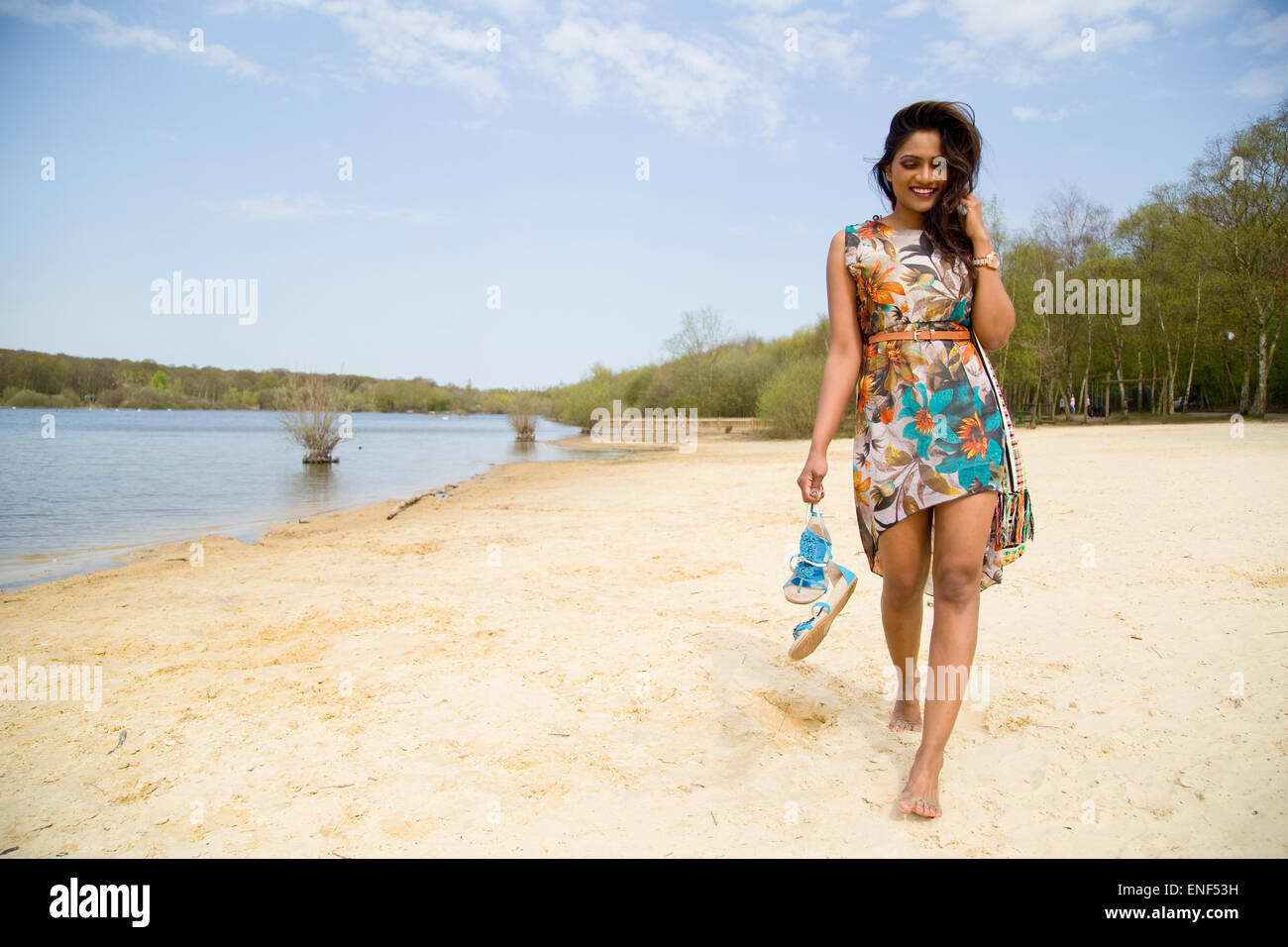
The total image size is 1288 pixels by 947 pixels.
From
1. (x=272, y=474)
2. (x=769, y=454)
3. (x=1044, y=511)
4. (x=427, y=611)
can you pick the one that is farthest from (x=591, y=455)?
(x=427, y=611)

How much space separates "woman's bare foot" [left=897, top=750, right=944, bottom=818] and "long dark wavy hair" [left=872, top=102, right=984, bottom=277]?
1.61 m

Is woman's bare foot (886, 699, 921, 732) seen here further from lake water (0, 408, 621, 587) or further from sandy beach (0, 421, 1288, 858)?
lake water (0, 408, 621, 587)

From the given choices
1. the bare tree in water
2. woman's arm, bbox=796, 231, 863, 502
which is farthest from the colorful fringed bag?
the bare tree in water

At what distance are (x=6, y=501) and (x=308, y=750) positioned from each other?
13667 millimetres

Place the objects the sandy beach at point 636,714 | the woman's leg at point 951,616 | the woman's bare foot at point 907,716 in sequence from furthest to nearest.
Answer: the woman's bare foot at point 907,716 < the woman's leg at point 951,616 < the sandy beach at point 636,714

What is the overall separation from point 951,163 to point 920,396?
2.57 feet

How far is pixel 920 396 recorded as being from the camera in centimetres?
248

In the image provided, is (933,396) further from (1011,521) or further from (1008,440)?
(1011,521)

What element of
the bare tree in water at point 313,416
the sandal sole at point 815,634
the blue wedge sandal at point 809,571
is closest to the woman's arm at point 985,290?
the blue wedge sandal at point 809,571

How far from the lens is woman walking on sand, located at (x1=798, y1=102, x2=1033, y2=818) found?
7.97ft

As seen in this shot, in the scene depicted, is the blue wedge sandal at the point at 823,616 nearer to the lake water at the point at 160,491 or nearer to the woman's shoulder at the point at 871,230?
the woman's shoulder at the point at 871,230

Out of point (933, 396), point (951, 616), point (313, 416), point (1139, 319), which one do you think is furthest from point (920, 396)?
point (1139, 319)

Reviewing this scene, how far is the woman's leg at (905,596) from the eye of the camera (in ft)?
8.37

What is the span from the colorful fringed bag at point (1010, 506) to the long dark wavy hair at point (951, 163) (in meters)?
0.31
